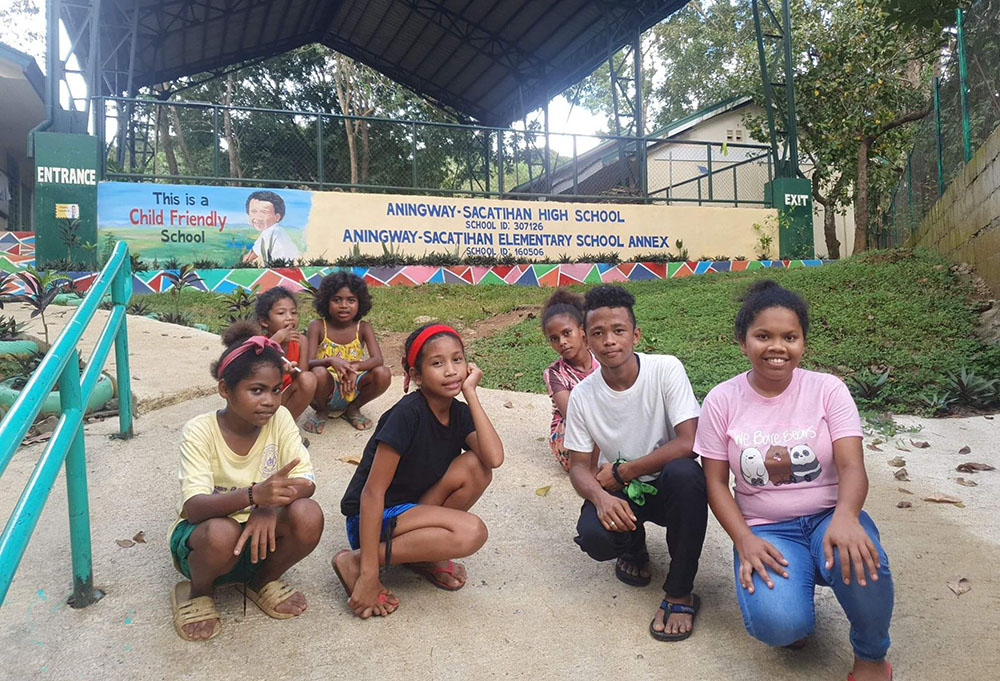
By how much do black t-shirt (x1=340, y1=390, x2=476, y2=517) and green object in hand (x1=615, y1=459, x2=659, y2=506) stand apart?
584mm

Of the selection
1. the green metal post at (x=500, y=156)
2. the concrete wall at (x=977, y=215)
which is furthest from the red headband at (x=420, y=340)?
the green metal post at (x=500, y=156)

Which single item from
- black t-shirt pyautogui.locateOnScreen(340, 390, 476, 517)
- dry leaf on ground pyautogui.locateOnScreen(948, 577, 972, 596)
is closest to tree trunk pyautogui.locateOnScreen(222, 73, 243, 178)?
black t-shirt pyautogui.locateOnScreen(340, 390, 476, 517)

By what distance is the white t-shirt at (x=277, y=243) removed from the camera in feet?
35.7

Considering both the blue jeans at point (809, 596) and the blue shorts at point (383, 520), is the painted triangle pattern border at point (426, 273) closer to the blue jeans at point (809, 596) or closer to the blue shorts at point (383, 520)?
the blue shorts at point (383, 520)

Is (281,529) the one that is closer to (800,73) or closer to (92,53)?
(92,53)

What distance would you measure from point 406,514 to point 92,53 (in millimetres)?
11864

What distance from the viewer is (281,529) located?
219 centimetres

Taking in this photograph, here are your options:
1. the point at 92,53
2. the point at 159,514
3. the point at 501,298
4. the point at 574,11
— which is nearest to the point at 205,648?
the point at 159,514

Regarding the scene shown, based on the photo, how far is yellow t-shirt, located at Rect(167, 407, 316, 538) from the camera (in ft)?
7.00

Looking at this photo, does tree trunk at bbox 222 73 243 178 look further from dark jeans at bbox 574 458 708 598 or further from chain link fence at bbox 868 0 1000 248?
dark jeans at bbox 574 458 708 598

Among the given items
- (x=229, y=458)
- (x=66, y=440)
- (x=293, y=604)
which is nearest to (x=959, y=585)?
(x=293, y=604)

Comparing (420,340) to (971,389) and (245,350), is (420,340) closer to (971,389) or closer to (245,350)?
(245,350)

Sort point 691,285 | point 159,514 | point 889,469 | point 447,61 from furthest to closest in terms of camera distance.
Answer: point 447,61 < point 691,285 < point 889,469 < point 159,514

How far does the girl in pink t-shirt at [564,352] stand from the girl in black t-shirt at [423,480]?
1083 millimetres
